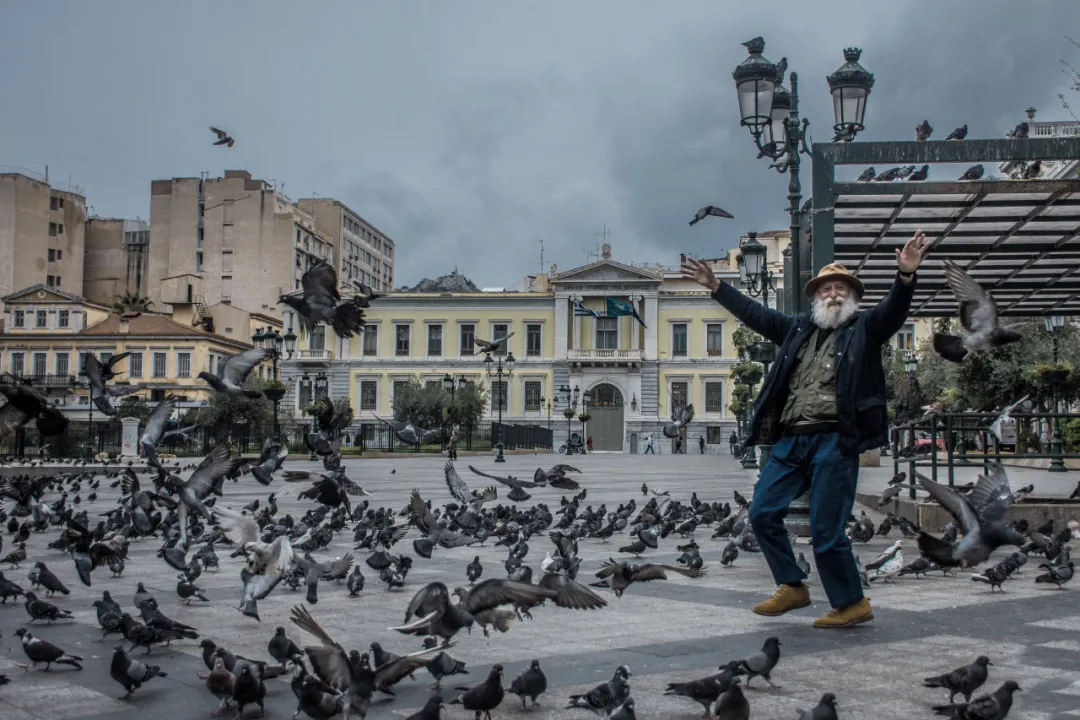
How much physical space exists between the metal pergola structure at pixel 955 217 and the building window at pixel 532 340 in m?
56.6

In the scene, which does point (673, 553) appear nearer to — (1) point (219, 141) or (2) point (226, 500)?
(2) point (226, 500)

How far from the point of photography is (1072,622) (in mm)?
5953

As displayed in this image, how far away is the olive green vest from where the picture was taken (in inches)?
223

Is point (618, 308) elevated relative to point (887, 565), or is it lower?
elevated

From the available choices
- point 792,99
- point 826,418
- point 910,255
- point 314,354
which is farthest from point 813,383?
point 314,354

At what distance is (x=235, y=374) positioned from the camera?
361 inches

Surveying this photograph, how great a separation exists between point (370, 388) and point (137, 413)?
68.3 ft

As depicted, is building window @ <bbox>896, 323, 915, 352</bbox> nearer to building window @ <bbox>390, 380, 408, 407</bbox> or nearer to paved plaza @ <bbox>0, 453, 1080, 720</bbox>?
building window @ <bbox>390, 380, 408, 407</bbox>

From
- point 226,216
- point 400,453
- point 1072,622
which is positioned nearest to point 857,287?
point 1072,622

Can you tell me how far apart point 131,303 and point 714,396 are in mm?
40736

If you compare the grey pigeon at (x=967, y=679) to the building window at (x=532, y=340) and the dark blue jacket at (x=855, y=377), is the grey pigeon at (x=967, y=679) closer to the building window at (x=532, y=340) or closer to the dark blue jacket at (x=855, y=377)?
the dark blue jacket at (x=855, y=377)

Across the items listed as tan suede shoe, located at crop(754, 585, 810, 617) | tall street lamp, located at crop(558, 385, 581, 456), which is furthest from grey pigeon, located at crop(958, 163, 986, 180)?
tall street lamp, located at crop(558, 385, 581, 456)

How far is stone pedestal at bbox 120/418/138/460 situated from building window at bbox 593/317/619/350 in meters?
38.1

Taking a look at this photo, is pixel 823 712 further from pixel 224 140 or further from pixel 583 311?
pixel 583 311
